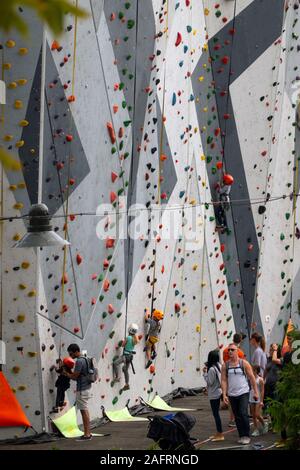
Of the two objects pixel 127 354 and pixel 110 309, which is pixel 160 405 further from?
pixel 110 309

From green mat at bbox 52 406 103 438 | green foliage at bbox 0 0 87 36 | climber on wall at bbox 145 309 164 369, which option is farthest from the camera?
climber on wall at bbox 145 309 164 369

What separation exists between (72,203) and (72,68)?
179 cm

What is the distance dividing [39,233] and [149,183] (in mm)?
6210

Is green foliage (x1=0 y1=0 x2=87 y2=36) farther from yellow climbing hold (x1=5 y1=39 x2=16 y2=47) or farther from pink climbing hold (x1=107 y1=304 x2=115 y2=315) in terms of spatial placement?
pink climbing hold (x1=107 y1=304 x2=115 y2=315)

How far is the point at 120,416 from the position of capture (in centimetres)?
1427

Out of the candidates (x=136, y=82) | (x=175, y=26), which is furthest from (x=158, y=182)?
(x=175, y=26)

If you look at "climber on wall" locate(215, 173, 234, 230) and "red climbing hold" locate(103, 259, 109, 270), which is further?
"climber on wall" locate(215, 173, 234, 230)

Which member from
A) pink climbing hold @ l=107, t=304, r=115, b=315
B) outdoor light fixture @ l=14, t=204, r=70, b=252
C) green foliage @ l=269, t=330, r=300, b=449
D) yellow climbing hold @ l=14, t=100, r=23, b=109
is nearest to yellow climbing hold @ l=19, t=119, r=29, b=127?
yellow climbing hold @ l=14, t=100, r=23, b=109

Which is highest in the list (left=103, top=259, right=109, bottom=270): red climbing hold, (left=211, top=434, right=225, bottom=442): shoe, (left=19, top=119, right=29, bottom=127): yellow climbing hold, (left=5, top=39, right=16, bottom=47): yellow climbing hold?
(left=5, top=39, right=16, bottom=47): yellow climbing hold

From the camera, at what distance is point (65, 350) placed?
500 inches

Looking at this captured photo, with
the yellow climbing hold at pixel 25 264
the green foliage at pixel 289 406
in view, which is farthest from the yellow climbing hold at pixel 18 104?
the green foliage at pixel 289 406

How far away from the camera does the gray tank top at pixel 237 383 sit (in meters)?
11.2

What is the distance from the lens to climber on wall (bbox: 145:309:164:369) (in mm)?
15631

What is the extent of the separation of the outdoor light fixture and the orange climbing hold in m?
2.47
